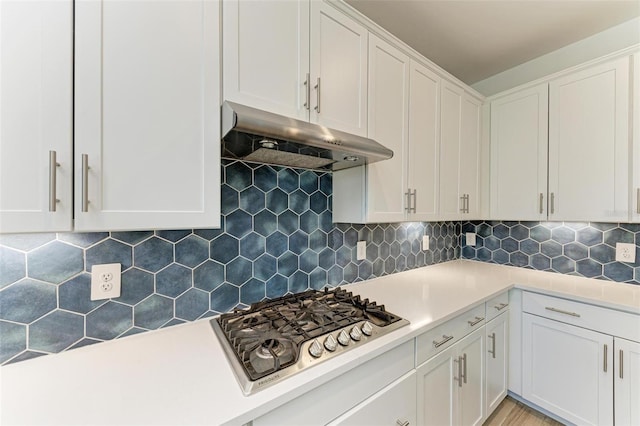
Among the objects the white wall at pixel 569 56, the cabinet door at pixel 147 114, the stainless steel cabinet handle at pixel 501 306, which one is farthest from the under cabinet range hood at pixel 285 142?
the white wall at pixel 569 56

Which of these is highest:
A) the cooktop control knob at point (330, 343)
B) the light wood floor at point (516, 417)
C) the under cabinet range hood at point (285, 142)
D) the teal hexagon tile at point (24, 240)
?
the under cabinet range hood at point (285, 142)

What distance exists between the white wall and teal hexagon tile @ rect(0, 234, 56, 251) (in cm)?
330

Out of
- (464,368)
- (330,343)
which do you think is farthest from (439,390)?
(330,343)

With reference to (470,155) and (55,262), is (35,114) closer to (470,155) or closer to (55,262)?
(55,262)

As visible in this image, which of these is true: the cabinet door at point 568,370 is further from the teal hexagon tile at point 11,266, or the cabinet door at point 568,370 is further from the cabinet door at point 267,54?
the teal hexagon tile at point 11,266

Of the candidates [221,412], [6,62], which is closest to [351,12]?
[6,62]

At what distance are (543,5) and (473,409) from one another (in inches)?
97.2

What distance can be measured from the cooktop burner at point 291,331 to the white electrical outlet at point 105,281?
1.29 ft

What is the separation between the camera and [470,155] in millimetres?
2146

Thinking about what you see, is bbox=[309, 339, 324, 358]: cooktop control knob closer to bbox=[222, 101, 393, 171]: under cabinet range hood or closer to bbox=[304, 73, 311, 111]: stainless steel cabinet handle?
bbox=[222, 101, 393, 171]: under cabinet range hood

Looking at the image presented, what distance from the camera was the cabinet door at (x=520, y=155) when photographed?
6.49 ft

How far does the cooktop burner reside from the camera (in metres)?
0.82

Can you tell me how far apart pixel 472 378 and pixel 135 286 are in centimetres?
177

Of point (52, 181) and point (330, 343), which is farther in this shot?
point (330, 343)
